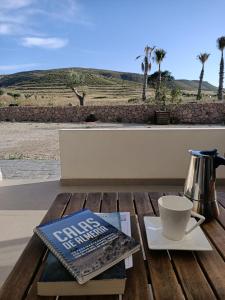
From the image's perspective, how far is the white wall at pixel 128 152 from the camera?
10.0 ft

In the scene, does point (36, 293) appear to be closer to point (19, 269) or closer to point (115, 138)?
point (19, 269)

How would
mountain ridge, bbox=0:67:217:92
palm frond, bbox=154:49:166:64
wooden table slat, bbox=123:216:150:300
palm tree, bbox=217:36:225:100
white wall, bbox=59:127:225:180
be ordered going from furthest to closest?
mountain ridge, bbox=0:67:217:92 → palm frond, bbox=154:49:166:64 → palm tree, bbox=217:36:225:100 → white wall, bbox=59:127:225:180 → wooden table slat, bbox=123:216:150:300

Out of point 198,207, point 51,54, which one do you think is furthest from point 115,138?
point 51,54

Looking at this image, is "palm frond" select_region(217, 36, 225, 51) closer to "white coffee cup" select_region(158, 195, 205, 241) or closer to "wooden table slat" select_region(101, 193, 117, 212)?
"wooden table slat" select_region(101, 193, 117, 212)

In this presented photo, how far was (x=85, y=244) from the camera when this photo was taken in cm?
64

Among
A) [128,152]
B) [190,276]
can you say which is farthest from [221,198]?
[128,152]

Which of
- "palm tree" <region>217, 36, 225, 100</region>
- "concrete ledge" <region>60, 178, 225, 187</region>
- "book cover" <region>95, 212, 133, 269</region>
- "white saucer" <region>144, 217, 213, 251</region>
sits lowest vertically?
"concrete ledge" <region>60, 178, 225, 187</region>

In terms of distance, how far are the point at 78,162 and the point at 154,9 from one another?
2.73m

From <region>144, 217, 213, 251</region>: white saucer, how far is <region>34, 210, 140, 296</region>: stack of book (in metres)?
0.07

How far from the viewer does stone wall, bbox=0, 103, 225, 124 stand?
12.0 meters

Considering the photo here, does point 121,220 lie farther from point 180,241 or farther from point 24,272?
point 24,272

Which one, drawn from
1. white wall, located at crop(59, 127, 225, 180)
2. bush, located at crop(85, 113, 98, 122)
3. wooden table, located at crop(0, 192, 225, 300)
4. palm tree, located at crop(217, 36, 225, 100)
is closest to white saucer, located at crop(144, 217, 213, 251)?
wooden table, located at crop(0, 192, 225, 300)

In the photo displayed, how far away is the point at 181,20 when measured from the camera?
460cm

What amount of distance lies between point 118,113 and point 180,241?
12.2 metres
